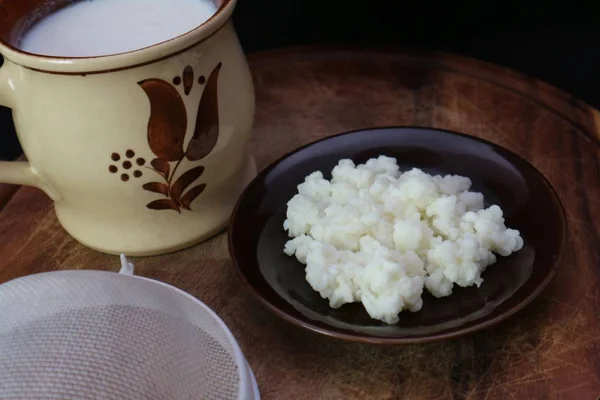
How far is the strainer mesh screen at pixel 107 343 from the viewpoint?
0.47 meters

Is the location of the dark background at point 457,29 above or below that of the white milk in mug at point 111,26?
below

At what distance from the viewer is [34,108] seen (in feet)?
2.09

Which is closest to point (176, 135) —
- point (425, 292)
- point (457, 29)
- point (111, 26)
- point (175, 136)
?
point (175, 136)

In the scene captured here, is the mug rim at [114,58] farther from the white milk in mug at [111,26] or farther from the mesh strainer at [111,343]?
the mesh strainer at [111,343]

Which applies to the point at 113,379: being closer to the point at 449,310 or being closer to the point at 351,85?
the point at 449,310

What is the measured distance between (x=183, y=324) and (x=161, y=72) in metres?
0.21

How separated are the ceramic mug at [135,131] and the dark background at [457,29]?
634 millimetres

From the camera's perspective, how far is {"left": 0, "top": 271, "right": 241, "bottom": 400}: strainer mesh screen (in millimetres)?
468

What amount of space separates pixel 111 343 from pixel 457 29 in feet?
3.40

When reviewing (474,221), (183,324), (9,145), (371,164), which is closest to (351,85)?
(371,164)

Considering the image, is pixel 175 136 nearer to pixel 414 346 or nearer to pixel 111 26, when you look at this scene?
pixel 111 26

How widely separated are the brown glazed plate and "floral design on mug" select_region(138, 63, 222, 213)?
58 mm

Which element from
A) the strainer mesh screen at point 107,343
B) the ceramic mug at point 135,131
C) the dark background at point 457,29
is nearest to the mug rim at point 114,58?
the ceramic mug at point 135,131

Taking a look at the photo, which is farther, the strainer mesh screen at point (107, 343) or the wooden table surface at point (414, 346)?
the wooden table surface at point (414, 346)
